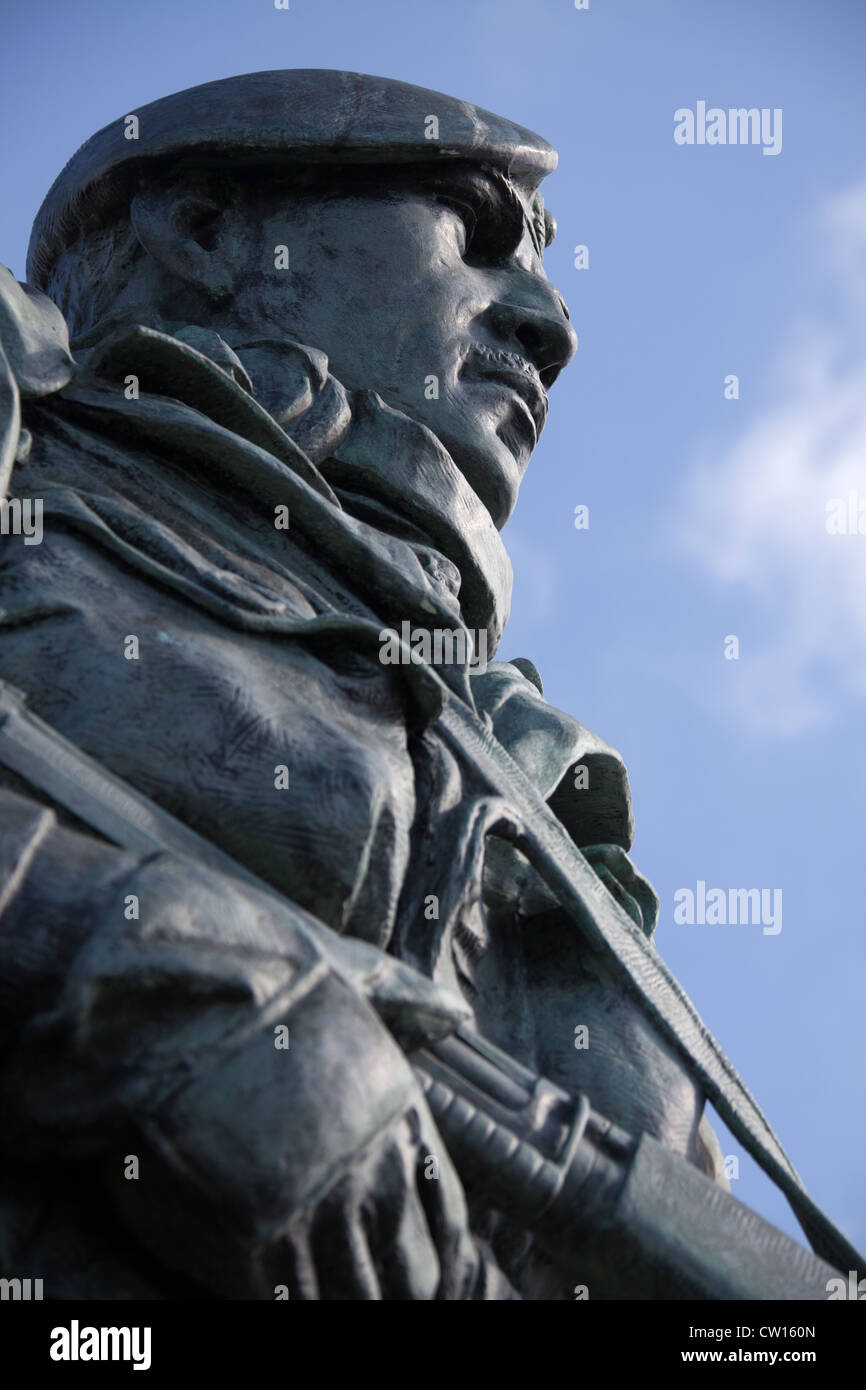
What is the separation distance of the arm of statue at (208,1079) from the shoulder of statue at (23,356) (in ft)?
4.05

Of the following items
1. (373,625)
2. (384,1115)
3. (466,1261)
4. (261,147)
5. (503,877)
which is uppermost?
(261,147)

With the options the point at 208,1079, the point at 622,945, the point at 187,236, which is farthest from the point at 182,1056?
the point at 187,236

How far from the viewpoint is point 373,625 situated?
152 inches

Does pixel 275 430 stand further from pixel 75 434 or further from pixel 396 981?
pixel 396 981

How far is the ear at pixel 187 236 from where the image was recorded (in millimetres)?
5562

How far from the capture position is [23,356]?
4.18 m

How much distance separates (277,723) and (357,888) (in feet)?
1.18

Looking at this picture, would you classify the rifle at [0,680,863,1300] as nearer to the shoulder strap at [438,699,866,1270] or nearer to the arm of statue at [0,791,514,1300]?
the arm of statue at [0,791,514,1300]

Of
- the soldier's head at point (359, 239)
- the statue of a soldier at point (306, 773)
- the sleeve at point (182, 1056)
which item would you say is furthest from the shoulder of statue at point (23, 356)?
the sleeve at point (182, 1056)

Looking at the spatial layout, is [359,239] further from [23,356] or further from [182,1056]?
[182,1056]

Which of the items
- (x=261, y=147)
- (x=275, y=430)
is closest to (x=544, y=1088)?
(x=275, y=430)

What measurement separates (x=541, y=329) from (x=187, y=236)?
1.12m

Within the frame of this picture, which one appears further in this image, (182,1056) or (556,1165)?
(556,1165)

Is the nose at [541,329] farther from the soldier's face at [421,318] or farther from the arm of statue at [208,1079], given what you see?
the arm of statue at [208,1079]
